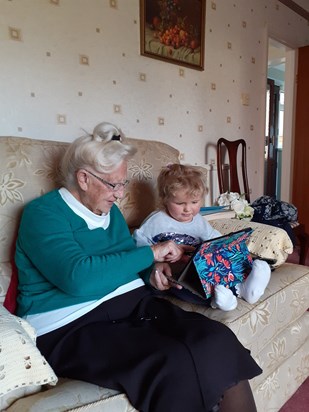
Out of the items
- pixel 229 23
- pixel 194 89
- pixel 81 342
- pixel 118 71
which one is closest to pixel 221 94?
pixel 194 89

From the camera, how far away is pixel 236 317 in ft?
3.50

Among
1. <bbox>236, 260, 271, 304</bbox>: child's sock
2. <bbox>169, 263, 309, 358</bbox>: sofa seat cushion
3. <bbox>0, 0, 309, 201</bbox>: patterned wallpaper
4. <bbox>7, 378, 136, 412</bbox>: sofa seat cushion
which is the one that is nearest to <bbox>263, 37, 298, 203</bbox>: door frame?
<bbox>0, 0, 309, 201</bbox>: patterned wallpaper

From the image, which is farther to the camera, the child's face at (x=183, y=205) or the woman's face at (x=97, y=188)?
the child's face at (x=183, y=205)

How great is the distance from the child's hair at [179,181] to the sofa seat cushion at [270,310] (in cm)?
46

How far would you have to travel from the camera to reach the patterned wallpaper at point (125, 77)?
165cm

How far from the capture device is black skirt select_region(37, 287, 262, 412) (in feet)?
2.50

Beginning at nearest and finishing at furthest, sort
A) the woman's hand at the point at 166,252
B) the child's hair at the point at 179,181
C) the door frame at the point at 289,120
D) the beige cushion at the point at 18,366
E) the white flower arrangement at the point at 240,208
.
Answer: the beige cushion at the point at 18,366
the woman's hand at the point at 166,252
the child's hair at the point at 179,181
the white flower arrangement at the point at 240,208
the door frame at the point at 289,120

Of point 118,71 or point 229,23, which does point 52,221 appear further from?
point 229,23

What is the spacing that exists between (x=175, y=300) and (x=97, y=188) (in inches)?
19.5

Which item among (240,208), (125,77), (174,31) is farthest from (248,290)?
(174,31)

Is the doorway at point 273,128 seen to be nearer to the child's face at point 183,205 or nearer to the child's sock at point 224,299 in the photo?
the child's face at point 183,205

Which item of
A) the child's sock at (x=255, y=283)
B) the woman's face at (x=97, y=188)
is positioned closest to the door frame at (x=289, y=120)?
the child's sock at (x=255, y=283)

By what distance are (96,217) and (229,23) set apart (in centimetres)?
239

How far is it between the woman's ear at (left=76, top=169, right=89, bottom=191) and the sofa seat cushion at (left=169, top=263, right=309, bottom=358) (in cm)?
52
